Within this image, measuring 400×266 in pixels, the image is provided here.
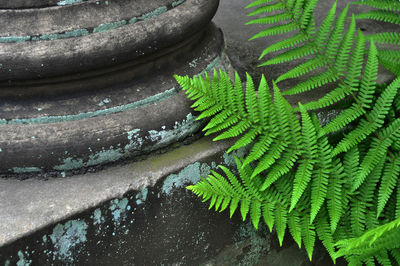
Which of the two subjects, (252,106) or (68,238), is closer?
(68,238)

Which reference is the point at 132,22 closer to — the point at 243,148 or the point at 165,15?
the point at 165,15

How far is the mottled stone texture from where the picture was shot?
1729 mm

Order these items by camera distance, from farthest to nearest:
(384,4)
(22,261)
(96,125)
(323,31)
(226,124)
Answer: (384,4)
(323,31)
(226,124)
(96,125)
(22,261)

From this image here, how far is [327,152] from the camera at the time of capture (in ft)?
6.31

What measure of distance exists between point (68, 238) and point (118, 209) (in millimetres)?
206

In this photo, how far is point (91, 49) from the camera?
69.2 inches

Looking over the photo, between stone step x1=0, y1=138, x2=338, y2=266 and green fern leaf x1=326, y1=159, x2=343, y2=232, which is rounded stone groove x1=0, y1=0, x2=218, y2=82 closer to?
stone step x1=0, y1=138, x2=338, y2=266

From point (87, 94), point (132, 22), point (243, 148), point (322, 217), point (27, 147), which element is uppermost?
point (132, 22)

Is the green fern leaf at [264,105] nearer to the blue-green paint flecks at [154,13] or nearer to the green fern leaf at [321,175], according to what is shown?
the green fern leaf at [321,175]

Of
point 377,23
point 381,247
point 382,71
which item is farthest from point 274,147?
point 377,23

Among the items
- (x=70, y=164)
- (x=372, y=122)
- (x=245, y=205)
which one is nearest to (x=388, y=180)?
(x=372, y=122)

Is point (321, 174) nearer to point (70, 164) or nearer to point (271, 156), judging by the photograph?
point (271, 156)

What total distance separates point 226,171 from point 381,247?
26.3 inches

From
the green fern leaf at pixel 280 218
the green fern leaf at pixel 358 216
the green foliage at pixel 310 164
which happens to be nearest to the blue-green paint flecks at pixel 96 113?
the green foliage at pixel 310 164
